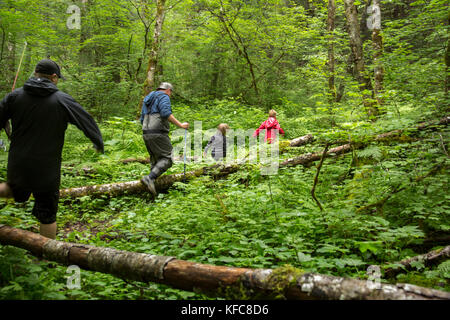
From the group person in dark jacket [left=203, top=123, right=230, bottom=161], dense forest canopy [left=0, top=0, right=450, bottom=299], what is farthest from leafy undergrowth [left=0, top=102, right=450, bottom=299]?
person in dark jacket [left=203, top=123, right=230, bottom=161]

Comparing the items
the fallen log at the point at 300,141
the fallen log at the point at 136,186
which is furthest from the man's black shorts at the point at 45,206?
the fallen log at the point at 300,141

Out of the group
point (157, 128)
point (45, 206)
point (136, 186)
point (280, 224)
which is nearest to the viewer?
point (45, 206)

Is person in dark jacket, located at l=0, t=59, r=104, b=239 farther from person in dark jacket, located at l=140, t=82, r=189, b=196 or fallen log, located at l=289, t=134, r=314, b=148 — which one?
fallen log, located at l=289, t=134, r=314, b=148

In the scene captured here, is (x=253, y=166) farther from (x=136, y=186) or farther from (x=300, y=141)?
(x=300, y=141)

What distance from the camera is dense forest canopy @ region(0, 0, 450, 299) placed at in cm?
346

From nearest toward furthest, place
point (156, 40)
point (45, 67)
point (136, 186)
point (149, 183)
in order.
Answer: point (45, 67), point (149, 183), point (136, 186), point (156, 40)

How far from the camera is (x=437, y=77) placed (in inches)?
266

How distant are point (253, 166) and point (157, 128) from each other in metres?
2.44

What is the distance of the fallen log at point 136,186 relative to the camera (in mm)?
6797

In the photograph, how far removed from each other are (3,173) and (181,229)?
211 inches

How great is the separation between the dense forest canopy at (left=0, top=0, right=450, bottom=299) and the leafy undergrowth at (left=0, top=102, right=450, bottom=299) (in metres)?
0.03

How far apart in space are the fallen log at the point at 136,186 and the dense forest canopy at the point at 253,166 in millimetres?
198

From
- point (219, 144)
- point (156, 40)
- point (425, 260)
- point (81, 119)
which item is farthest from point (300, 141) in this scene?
point (156, 40)

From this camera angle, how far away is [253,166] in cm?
645
